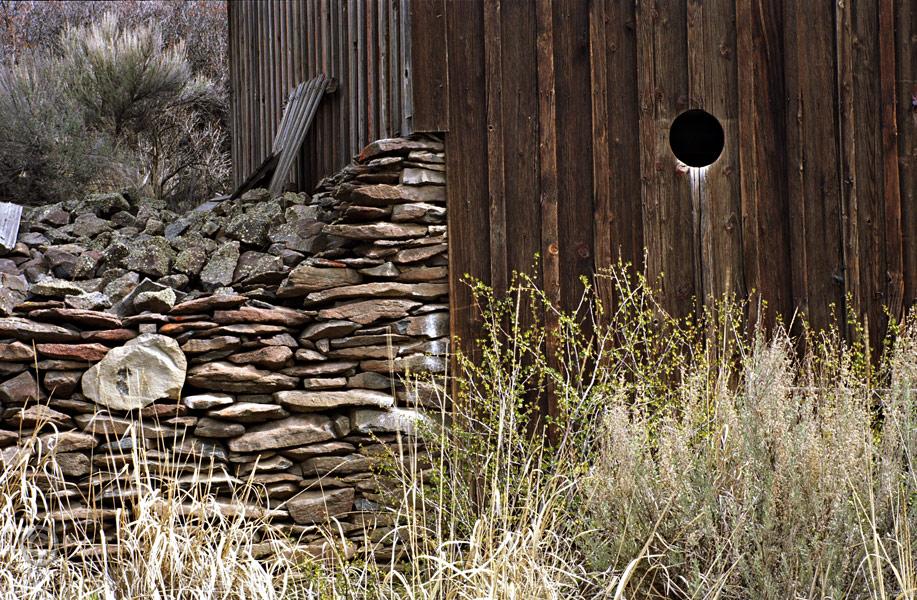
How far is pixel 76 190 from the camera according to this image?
27.9 ft

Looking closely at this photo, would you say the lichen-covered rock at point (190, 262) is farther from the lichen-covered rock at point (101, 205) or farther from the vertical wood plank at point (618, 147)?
the vertical wood plank at point (618, 147)

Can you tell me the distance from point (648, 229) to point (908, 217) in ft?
4.62

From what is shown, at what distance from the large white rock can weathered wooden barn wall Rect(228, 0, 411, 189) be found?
1.75 metres

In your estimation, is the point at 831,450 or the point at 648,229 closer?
the point at 831,450

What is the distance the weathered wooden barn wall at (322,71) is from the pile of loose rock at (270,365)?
778 mm

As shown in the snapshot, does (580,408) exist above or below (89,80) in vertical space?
below

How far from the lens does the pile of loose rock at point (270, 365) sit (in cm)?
429

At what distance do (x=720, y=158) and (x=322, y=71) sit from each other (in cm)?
316

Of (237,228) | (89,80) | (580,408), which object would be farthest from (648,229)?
(89,80)

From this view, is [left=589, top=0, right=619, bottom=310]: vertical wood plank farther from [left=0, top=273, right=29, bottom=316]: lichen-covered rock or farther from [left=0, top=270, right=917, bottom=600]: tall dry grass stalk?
[left=0, top=273, right=29, bottom=316]: lichen-covered rock

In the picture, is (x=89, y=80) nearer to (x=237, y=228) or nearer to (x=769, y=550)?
(x=237, y=228)

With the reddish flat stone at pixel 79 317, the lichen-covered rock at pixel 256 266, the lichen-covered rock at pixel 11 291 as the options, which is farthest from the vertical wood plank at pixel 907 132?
the lichen-covered rock at pixel 11 291

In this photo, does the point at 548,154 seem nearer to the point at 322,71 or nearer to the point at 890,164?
the point at 890,164

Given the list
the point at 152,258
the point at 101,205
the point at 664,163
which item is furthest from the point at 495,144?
the point at 101,205
